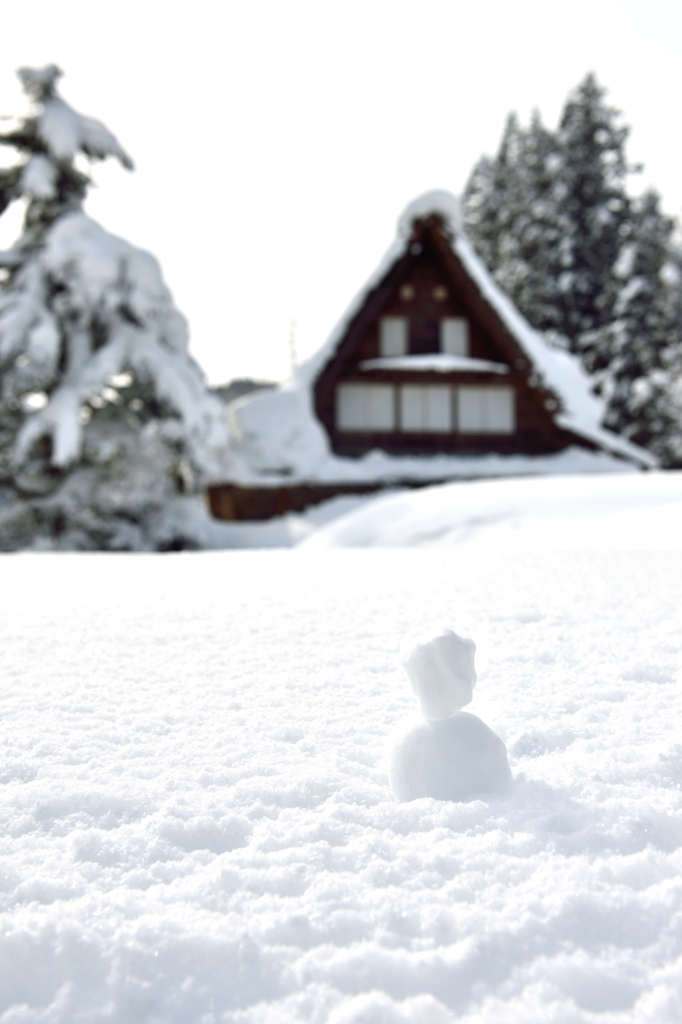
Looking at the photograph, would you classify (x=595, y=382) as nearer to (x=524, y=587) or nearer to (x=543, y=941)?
(x=524, y=587)

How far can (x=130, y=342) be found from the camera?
1237 cm

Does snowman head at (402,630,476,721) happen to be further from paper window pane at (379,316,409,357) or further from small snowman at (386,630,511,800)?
paper window pane at (379,316,409,357)

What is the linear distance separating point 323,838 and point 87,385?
11.1 metres

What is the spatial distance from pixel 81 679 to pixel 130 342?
10353 mm

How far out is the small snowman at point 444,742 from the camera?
1996 mm

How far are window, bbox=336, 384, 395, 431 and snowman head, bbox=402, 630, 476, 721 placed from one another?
14679 millimetres

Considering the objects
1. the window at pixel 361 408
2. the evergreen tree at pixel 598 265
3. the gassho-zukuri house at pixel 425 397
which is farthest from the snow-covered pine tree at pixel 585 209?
the window at pixel 361 408

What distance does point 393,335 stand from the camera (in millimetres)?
16844

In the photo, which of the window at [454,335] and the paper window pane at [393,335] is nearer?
the paper window pane at [393,335]

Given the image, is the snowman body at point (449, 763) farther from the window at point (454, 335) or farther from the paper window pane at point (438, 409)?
the window at point (454, 335)

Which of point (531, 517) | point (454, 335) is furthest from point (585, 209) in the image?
point (531, 517)

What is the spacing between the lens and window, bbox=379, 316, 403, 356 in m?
16.8

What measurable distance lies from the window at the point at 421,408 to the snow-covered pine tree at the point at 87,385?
5336 mm

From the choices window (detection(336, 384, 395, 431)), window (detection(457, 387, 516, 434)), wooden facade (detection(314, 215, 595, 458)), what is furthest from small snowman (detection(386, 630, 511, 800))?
window (detection(457, 387, 516, 434))
